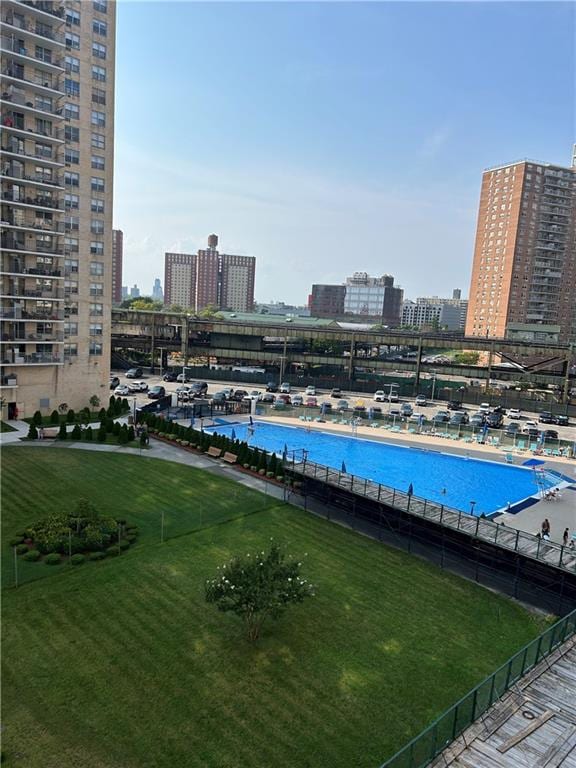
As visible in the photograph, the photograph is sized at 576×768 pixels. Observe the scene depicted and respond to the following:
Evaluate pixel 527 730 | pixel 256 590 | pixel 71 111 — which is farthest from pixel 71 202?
pixel 527 730

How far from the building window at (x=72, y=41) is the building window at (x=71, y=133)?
21.0 feet

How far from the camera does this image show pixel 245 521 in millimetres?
27109

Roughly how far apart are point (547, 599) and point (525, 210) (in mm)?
117293

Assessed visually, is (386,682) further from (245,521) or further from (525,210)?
(525,210)

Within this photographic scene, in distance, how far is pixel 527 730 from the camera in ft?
39.3

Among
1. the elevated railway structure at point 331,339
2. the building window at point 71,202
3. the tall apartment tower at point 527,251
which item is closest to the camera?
the building window at point 71,202

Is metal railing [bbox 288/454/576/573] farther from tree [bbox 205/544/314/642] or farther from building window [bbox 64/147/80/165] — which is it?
building window [bbox 64/147/80/165]

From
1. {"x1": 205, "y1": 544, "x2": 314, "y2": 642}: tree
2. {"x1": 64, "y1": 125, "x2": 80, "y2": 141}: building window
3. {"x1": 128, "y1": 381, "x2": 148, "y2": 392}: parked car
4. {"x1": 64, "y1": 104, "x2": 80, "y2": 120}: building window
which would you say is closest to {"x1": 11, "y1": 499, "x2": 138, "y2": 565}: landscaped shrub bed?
{"x1": 205, "y1": 544, "x2": 314, "y2": 642}: tree

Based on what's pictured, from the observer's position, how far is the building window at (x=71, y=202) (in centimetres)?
4641

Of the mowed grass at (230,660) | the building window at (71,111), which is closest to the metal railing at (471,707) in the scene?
the mowed grass at (230,660)

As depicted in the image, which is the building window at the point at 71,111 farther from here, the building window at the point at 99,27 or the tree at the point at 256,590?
the tree at the point at 256,590

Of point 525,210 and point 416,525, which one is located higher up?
point 525,210

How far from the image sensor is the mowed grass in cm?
1314

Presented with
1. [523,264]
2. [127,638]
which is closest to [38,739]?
[127,638]
